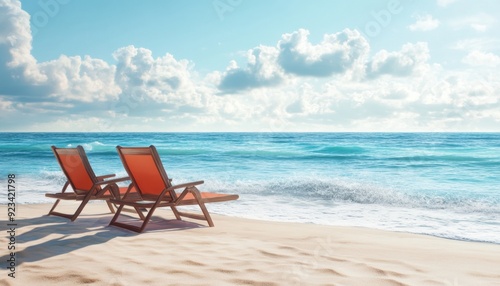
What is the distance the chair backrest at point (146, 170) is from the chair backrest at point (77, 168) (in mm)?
750

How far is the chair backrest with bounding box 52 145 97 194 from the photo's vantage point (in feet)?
21.2

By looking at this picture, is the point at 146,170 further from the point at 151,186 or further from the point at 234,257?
the point at 234,257

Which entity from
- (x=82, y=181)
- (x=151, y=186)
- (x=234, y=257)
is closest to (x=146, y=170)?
(x=151, y=186)

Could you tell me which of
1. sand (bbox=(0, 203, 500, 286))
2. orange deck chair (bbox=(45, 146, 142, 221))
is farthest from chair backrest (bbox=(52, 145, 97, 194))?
sand (bbox=(0, 203, 500, 286))

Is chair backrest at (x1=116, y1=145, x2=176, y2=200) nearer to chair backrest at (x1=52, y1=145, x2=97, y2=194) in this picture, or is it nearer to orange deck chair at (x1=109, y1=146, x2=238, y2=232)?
orange deck chair at (x1=109, y1=146, x2=238, y2=232)

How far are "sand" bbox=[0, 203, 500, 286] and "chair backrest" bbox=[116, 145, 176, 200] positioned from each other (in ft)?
1.65

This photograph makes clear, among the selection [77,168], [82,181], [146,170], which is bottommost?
[82,181]

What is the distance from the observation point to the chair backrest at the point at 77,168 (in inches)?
254

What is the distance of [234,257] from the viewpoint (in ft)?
14.1

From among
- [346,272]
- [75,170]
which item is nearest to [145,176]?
[75,170]

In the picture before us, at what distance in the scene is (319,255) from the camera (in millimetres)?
4426

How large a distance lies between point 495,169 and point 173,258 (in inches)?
794

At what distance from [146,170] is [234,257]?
2.05 meters

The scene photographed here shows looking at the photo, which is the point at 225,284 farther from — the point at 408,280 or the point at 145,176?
the point at 145,176
